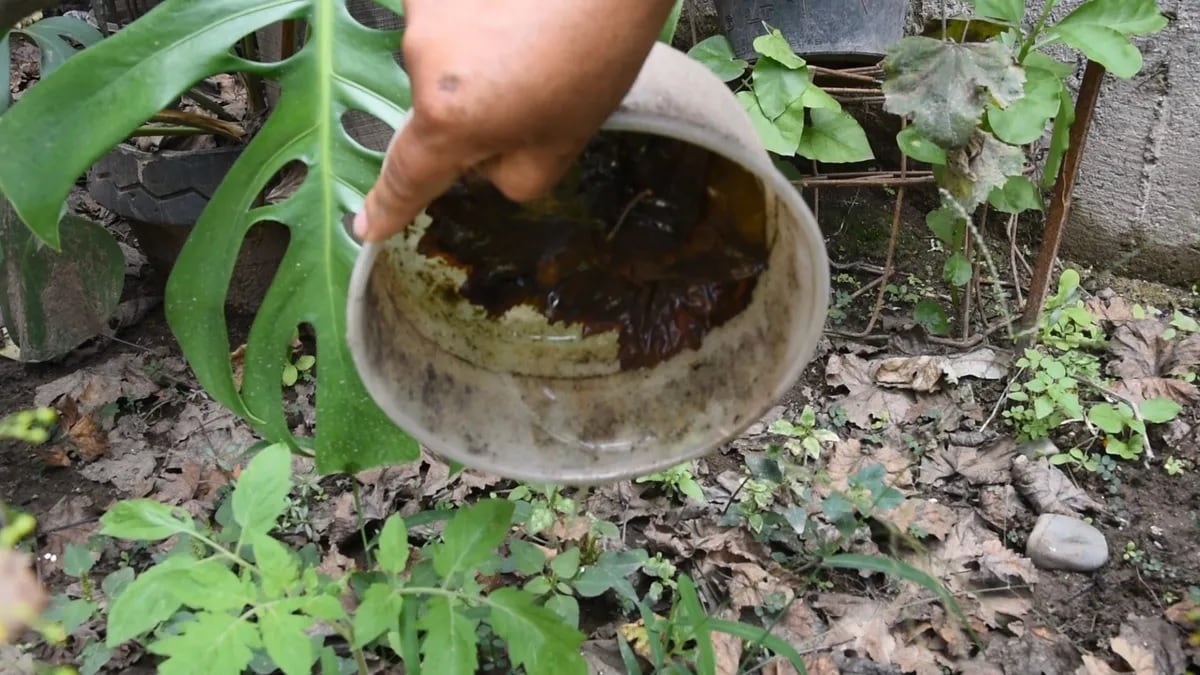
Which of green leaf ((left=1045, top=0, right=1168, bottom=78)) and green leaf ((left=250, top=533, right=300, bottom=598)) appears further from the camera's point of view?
green leaf ((left=1045, top=0, right=1168, bottom=78))

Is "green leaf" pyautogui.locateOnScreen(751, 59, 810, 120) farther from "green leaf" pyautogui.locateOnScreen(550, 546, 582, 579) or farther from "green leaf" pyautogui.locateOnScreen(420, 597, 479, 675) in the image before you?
"green leaf" pyautogui.locateOnScreen(420, 597, 479, 675)

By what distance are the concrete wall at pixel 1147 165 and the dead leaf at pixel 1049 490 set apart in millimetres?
737

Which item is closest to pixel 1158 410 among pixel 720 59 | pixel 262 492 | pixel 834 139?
pixel 834 139

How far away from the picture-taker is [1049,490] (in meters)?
1.56

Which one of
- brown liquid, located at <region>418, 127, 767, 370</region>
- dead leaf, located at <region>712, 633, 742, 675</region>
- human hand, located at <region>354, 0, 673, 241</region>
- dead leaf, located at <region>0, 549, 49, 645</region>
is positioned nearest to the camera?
dead leaf, located at <region>0, 549, 49, 645</region>

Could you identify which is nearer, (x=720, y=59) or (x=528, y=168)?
(x=528, y=168)

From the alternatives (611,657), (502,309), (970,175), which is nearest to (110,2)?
(502,309)

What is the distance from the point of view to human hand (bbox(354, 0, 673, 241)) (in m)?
0.51

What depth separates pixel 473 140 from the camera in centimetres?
53

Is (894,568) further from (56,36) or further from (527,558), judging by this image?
(56,36)

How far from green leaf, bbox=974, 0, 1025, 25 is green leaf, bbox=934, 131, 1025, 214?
0.65 feet

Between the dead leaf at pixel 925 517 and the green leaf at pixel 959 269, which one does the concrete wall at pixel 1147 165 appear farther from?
the dead leaf at pixel 925 517

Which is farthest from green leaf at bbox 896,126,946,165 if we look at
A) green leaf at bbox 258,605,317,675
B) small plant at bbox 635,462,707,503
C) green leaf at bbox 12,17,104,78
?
green leaf at bbox 12,17,104,78

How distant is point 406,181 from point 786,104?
1.18 m
